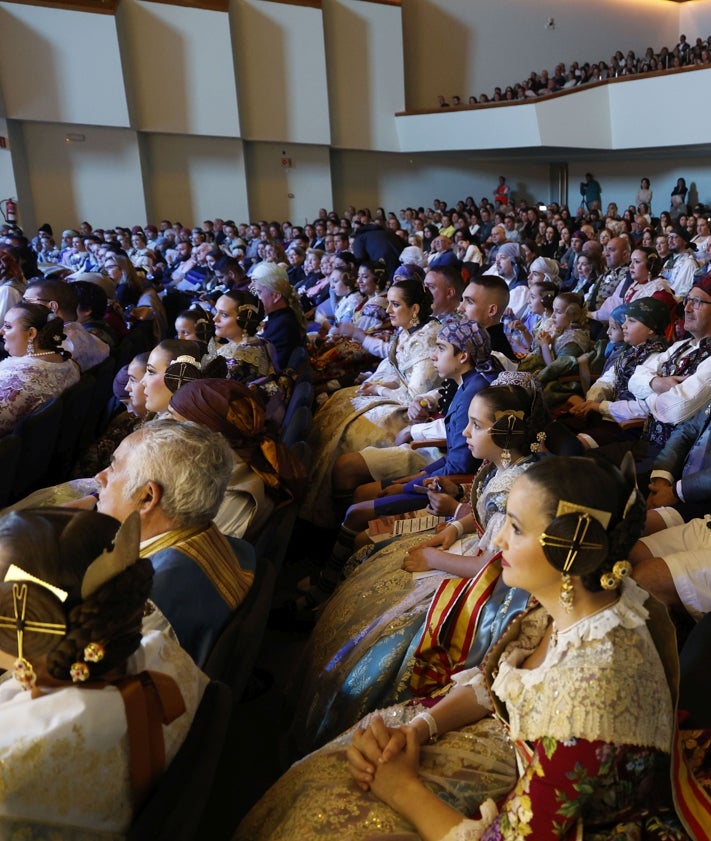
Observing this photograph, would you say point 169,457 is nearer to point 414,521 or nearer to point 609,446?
point 414,521

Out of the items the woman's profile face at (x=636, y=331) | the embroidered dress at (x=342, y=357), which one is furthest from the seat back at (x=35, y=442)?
the woman's profile face at (x=636, y=331)

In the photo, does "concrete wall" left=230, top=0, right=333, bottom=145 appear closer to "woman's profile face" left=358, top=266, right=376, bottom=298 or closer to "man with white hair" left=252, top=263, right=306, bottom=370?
"woman's profile face" left=358, top=266, right=376, bottom=298

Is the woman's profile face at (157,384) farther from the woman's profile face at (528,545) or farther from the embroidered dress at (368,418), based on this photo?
the woman's profile face at (528,545)

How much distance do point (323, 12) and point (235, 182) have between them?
12.0 feet

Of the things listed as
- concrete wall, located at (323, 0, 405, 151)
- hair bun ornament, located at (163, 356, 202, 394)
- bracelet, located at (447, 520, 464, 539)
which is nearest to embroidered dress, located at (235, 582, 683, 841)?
bracelet, located at (447, 520, 464, 539)

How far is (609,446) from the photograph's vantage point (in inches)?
120

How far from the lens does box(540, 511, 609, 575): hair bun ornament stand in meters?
1.13

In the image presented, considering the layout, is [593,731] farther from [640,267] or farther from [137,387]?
[640,267]

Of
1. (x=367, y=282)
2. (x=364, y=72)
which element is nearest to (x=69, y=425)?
(x=367, y=282)

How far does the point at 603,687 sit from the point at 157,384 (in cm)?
197

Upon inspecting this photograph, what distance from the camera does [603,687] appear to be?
108 cm

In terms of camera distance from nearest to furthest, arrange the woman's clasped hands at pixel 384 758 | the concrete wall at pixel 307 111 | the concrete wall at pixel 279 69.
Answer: the woman's clasped hands at pixel 384 758, the concrete wall at pixel 307 111, the concrete wall at pixel 279 69

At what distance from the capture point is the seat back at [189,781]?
1.04 m

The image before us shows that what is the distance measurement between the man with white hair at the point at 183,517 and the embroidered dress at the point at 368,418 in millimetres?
1627
